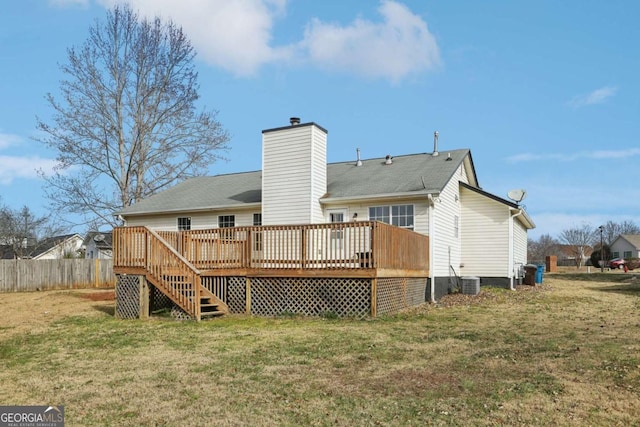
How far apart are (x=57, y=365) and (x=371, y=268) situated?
705 centimetres

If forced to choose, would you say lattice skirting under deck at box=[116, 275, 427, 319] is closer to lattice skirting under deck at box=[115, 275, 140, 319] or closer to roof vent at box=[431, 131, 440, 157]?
lattice skirting under deck at box=[115, 275, 140, 319]

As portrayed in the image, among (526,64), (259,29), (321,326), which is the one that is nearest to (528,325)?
(321,326)

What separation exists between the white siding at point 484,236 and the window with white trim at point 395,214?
423 cm

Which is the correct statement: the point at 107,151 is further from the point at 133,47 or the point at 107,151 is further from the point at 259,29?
the point at 259,29

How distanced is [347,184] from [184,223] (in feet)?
24.5

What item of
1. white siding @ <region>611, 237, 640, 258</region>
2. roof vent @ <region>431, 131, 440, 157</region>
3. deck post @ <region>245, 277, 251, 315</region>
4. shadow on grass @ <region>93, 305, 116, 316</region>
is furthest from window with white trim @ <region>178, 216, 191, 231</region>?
white siding @ <region>611, 237, 640, 258</region>

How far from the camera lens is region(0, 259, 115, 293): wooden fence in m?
26.5

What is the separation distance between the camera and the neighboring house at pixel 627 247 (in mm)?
66856

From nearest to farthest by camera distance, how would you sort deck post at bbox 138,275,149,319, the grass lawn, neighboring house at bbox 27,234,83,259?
the grass lawn, deck post at bbox 138,275,149,319, neighboring house at bbox 27,234,83,259

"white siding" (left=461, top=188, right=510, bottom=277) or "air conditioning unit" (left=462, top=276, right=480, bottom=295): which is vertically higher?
"white siding" (left=461, top=188, right=510, bottom=277)

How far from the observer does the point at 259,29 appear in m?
15.0

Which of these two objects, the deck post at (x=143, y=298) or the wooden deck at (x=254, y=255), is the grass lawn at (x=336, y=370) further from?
the wooden deck at (x=254, y=255)

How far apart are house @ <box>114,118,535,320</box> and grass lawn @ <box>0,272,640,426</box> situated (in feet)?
11.3

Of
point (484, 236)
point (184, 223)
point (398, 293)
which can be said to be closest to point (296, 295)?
point (398, 293)
